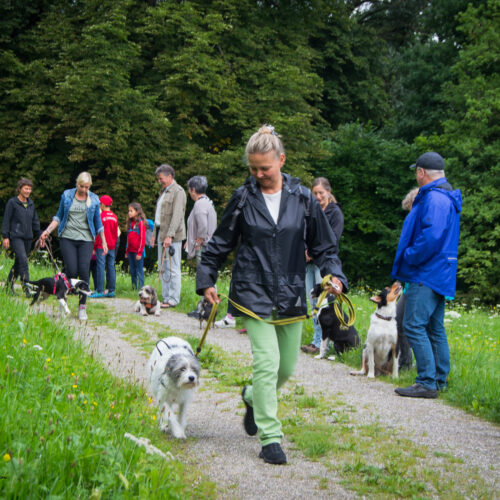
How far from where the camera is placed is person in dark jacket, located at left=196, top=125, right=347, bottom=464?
14.2 feet

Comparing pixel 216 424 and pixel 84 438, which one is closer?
pixel 84 438

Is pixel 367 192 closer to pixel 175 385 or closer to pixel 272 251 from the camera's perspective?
pixel 175 385

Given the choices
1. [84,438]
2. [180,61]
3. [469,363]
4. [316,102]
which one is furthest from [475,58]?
[84,438]

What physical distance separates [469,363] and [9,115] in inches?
745

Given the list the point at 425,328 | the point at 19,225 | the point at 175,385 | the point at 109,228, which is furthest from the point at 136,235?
the point at 175,385

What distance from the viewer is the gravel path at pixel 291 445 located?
391cm

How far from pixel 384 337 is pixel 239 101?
17.2 meters

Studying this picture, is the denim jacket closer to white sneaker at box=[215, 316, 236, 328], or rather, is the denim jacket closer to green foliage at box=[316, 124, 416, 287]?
white sneaker at box=[215, 316, 236, 328]

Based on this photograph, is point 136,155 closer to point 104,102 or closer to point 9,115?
point 104,102

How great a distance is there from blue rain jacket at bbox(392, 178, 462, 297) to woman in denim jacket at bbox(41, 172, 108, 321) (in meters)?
5.48

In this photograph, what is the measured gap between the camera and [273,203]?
4504 mm

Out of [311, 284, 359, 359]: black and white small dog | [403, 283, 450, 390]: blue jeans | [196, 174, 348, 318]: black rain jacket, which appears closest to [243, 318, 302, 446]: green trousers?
[196, 174, 348, 318]: black rain jacket

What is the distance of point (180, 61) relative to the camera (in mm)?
21578

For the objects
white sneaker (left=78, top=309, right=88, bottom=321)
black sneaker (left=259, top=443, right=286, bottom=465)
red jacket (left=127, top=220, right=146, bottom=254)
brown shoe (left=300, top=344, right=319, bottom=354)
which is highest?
red jacket (left=127, top=220, right=146, bottom=254)
